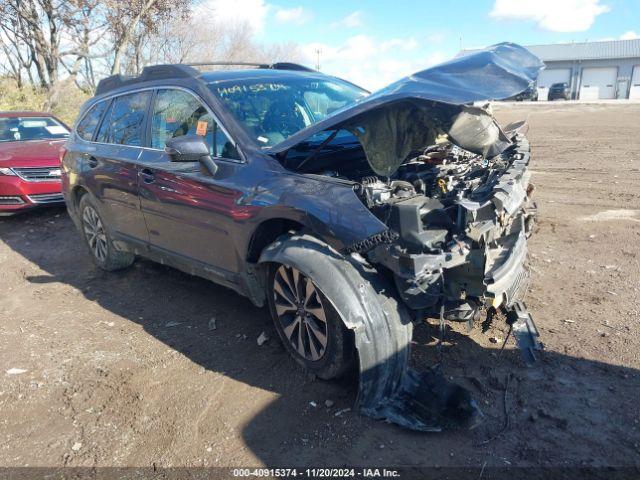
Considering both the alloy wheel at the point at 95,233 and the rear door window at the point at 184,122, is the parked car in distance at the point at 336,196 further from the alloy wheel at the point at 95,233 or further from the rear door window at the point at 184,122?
the alloy wheel at the point at 95,233

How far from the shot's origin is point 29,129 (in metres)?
9.36

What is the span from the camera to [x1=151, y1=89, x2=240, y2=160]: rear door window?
148 inches

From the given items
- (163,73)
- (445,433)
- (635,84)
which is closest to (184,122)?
(163,73)

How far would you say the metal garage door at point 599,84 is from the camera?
53734mm

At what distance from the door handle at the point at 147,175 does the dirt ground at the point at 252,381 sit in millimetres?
1204

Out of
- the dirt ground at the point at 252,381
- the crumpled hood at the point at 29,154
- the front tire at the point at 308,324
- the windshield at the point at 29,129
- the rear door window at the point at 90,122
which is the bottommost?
the dirt ground at the point at 252,381

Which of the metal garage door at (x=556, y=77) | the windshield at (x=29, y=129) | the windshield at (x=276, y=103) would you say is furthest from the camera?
the metal garage door at (x=556, y=77)

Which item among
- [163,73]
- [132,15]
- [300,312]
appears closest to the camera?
[300,312]

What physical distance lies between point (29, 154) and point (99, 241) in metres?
3.68

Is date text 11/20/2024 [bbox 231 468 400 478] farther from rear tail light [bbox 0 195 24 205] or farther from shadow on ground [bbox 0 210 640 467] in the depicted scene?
rear tail light [bbox 0 195 24 205]

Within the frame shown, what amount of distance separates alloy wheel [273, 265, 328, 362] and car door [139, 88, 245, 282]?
0.49m

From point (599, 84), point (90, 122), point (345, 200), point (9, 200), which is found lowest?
point (599, 84)

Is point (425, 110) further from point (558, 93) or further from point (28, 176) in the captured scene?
point (558, 93)

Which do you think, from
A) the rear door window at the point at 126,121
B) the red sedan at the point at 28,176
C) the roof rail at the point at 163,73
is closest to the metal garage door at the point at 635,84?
the roof rail at the point at 163,73
